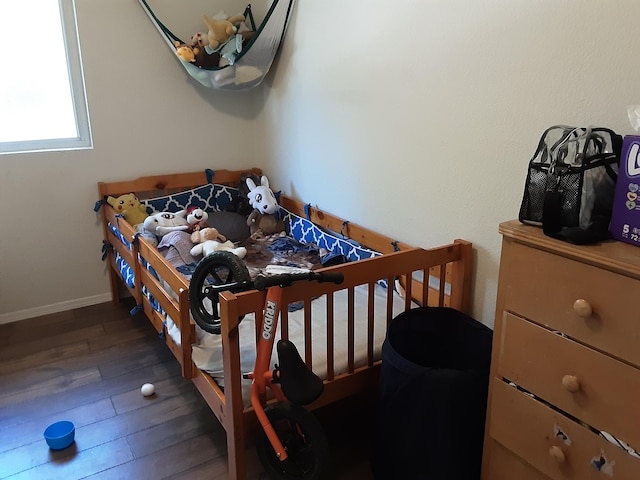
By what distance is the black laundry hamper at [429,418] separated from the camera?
4.83ft

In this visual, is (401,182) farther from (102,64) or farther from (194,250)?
(102,64)

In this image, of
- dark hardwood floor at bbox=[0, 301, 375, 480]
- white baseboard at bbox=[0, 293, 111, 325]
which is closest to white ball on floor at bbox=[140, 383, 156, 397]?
dark hardwood floor at bbox=[0, 301, 375, 480]

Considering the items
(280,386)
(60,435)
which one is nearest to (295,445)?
(280,386)

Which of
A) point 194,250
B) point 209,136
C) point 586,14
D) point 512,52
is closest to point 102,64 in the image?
point 209,136

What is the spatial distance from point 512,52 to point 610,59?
1.06 ft

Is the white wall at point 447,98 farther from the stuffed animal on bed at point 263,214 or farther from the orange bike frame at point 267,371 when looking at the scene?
the orange bike frame at point 267,371

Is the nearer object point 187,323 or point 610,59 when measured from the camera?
point 610,59

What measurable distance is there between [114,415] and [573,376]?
69.2 inches

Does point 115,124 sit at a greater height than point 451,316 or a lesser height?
Result: greater

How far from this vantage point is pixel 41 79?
9.55 ft

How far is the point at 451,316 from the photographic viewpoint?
1.80 metres

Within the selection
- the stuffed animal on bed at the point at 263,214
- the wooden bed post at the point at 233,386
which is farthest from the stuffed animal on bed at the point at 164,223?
the wooden bed post at the point at 233,386

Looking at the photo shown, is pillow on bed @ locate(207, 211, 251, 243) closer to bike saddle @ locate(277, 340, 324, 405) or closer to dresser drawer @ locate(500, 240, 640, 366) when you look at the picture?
bike saddle @ locate(277, 340, 324, 405)

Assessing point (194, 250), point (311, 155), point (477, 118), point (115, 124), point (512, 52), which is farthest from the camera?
point (115, 124)
